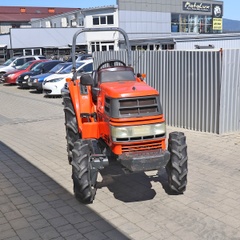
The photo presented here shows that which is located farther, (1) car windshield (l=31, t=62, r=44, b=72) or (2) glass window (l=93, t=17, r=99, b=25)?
(2) glass window (l=93, t=17, r=99, b=25)

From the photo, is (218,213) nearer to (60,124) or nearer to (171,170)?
(171,170)

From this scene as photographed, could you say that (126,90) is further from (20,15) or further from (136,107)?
(20,15)

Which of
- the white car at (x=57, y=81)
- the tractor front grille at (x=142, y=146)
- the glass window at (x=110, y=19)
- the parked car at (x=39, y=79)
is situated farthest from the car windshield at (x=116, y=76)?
the glass window at (x=110, y=19)

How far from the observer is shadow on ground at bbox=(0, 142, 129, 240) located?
168 inches

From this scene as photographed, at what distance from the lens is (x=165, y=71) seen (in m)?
9.84

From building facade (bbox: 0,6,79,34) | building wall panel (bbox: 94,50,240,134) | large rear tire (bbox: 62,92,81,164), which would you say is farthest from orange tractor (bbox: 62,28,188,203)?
building facade (bbox: 0,6,79,34)

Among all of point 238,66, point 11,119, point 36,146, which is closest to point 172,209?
point 36,146

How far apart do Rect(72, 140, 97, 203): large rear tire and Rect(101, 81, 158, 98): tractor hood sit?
0.82m

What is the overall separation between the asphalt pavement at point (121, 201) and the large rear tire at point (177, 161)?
0.29m

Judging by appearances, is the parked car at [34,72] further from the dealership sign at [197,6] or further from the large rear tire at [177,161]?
the dealership sign at [197,6]

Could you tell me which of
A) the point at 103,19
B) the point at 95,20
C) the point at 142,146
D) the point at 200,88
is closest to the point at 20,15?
the point at 95,20

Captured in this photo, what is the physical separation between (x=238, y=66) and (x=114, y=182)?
15.3 ft

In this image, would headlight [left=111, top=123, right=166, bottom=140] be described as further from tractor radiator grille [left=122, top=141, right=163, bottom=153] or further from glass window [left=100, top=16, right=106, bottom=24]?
glass window [left=100, top=16, right=106, bottom=24]

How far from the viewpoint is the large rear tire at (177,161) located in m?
4.88
